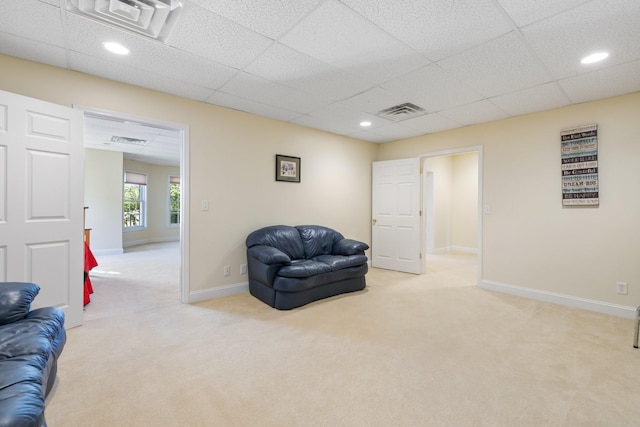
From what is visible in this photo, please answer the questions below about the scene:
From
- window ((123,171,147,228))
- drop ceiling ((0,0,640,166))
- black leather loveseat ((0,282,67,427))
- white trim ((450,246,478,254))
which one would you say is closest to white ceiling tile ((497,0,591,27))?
drop ceiling ((0,0,640,166))

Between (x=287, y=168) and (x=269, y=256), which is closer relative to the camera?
(x=269, y=256)

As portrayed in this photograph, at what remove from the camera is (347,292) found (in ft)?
13.1

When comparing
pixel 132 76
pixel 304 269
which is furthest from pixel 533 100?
pixel 132 76

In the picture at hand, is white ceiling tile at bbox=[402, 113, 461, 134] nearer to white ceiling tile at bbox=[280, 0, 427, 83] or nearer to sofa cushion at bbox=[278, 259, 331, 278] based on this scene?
white ceiling tile at bbox=[280, 0, 427, 83]

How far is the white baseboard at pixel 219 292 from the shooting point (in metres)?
3.63

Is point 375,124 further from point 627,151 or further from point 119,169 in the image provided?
point 119,169

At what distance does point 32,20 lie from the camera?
208cm

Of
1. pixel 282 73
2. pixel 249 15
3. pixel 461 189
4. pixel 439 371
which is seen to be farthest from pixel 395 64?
pixel 461 189

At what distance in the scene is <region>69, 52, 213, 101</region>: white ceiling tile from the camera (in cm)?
267

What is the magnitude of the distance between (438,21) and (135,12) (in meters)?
2.06

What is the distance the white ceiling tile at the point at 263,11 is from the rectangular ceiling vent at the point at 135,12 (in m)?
0.25

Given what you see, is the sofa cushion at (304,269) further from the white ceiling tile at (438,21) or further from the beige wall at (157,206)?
the beige wall at (157,206)

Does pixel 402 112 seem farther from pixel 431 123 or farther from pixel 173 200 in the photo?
pixel 173 200

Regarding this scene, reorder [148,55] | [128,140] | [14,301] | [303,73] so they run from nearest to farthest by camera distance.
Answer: [14,301] → [148,55] → [303,73] → [128,140]
